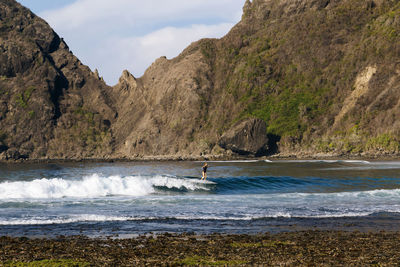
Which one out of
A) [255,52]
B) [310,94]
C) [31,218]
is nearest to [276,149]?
[310,94]

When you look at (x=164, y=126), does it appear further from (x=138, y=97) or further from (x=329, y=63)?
(x=329, y=63)

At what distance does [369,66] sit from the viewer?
122250mm

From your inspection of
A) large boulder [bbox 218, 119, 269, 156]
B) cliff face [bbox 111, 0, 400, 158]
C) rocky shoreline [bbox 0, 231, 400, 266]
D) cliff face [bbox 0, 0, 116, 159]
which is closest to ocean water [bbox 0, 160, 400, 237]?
rocky shoreline [bbox 0, 231, 400, 266]

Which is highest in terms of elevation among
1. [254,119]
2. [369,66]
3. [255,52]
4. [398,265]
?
[255,52]

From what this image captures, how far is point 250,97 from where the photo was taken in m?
145

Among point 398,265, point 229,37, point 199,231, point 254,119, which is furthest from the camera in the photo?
point 229,37

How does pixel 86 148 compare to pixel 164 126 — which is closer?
pixel 164 126

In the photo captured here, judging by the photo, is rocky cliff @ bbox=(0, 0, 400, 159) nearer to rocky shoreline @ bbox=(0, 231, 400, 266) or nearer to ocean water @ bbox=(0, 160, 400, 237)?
ocean water @ bbox=(0, 160, 400, 237)

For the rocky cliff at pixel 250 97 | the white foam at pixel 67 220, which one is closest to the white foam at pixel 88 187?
the white foam at pixel 67 220

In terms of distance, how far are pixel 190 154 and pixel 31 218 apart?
12087 centimetres

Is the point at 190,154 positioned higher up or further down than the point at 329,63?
further down

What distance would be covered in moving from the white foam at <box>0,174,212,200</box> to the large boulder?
269ft

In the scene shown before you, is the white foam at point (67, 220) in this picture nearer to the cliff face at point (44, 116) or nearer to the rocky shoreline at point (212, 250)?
the rocky shoreline at point (212, 250)

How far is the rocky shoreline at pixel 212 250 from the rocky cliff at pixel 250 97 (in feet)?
300
